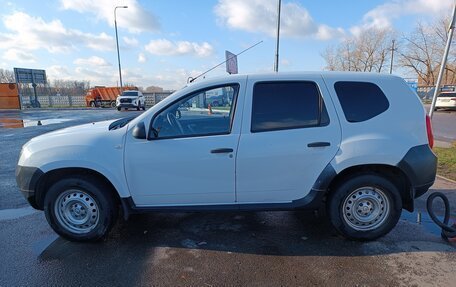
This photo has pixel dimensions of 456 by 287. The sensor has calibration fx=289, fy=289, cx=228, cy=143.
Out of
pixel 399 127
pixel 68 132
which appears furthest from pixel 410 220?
pixel 68 132

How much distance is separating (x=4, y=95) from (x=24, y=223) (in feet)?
121

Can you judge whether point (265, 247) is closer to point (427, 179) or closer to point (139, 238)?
point (139, 238)

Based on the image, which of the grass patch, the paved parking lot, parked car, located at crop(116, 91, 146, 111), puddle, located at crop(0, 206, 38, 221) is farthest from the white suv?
parked car, located at crop(116, 91, 146, 111)

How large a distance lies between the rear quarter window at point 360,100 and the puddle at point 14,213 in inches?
180

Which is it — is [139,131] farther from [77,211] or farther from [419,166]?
[419,166]

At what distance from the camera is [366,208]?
3348 mm

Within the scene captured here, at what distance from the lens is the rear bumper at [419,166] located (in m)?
3.14

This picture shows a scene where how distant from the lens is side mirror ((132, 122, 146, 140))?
306 centimetres

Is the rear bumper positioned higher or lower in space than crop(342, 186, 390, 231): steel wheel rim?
higher

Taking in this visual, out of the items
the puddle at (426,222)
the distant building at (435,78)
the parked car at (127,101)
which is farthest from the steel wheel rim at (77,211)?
the distant building at (435,78)

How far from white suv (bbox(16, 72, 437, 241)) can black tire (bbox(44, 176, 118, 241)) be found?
0.01 metres

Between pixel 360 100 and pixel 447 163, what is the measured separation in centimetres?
487

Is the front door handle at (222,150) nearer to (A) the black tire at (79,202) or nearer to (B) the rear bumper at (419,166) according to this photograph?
(A) the black tire at (79,202)

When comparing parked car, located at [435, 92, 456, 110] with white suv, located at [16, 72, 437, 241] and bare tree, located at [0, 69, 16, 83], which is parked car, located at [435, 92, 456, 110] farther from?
bare tree, located at [0, 69, 16, 83]
